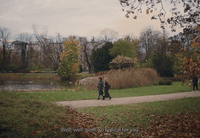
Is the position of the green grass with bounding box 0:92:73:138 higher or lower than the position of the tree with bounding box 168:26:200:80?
lower

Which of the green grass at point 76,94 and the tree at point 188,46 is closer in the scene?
the tree at point 188,46

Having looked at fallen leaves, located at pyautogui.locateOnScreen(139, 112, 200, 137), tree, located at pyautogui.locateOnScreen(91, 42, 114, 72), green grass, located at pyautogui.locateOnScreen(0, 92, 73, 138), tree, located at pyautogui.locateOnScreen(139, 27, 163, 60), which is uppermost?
tree, located at pyautogui.locateOnScreen(139, 27, 163, 60)

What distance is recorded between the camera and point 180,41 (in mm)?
7711

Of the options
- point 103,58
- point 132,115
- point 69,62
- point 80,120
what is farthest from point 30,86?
point 103,58

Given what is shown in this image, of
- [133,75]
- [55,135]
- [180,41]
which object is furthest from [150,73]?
[55,135]

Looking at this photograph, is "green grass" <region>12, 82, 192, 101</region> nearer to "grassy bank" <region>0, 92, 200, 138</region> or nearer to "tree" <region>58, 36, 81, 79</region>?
"grassy bank" <region>0, 92, 200, 138</region>

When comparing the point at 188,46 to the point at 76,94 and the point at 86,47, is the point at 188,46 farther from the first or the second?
the point at 86,47

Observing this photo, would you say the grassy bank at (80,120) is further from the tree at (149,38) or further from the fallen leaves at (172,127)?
the tree at (149,38)

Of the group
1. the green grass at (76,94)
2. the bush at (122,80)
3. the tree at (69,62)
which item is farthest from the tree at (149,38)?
the green grass at (76,94)

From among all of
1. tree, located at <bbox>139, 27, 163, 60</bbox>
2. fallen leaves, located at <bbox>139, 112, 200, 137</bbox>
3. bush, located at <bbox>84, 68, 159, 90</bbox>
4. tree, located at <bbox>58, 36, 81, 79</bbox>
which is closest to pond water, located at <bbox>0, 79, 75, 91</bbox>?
bush, located at <bbox>84, 68, 159, 90</bbox>

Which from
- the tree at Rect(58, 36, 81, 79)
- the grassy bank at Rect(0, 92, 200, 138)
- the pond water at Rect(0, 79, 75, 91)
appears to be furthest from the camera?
the tree at Rect(58, 36, 81, 79)

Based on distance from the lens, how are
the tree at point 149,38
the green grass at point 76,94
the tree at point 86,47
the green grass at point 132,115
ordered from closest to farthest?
the green grass at point 132,115 → the green grass at point 76,94 → the tree at point 149,38 → the tree at point 86,47

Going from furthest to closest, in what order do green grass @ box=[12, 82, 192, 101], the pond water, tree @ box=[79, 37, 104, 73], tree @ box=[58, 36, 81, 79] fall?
tree @ box=[79, 37, 104, 73] → tree @ box=[58, 36, 81, 79] → the pond water → green grass @ box=[12, 82, 192, 101]

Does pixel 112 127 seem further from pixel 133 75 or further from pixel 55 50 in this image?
pixel 55 50
